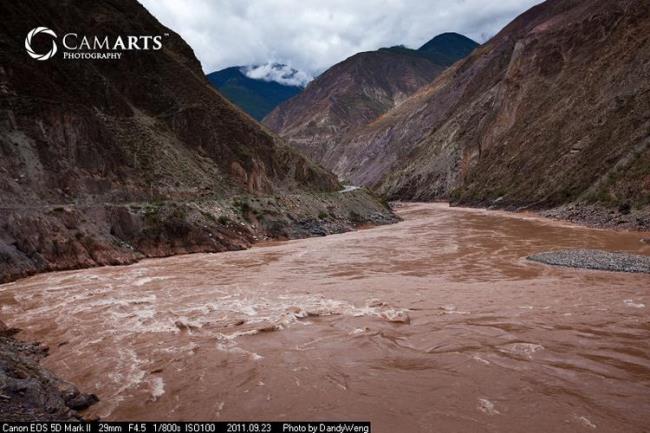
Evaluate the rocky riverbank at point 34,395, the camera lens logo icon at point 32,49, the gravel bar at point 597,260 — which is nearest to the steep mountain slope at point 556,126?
the gravel bar at point 597,260

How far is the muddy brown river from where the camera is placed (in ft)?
22.9

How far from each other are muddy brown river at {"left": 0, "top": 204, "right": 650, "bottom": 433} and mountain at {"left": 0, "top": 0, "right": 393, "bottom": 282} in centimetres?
401

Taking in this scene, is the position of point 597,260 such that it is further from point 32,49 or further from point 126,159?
point 32,49

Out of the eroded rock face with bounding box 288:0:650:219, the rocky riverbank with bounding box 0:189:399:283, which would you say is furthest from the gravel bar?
the rocky riverbank with bounding box 0:189:399:283

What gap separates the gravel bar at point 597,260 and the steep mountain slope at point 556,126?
16.2 meters

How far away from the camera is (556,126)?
175 ft

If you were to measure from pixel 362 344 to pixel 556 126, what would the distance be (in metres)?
52.3

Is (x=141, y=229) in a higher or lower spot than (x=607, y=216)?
higher

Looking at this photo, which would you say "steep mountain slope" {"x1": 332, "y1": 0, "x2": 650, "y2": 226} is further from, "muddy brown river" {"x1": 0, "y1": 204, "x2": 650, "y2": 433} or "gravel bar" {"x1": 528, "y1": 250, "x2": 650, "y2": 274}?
"muddy brown river" {"x1": 0, "y1": 204, "x2": 650, "y2": 433}

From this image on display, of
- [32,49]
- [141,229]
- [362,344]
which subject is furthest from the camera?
[32,49]

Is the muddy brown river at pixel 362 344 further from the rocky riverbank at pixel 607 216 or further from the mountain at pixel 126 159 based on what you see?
the rocky riverbank at pixel 607 216

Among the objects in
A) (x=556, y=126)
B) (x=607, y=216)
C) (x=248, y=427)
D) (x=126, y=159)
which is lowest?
(x=248, y=427)

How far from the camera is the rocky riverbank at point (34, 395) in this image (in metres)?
6.03

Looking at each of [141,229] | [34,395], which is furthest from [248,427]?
[141,229]
